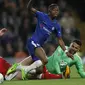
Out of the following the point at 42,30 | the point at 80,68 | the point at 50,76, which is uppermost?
the point at 42,30

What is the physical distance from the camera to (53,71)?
12844 millimetres

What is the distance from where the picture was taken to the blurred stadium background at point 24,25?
757 inches

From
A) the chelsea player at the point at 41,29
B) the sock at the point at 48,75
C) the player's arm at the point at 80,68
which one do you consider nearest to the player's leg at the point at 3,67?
the chelsea player at the point at 41,29

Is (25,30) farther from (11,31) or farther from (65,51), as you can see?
(65,51)

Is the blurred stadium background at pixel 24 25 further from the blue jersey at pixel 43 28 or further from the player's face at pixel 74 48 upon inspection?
the blue jersey at pixel 43 28

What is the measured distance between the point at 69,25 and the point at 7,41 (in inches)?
106

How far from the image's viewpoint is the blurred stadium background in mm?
19234

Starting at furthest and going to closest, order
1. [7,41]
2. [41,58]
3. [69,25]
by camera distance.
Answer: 1. [69,25]
2. [7,41]
3. [41,58]

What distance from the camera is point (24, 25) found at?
19.9m

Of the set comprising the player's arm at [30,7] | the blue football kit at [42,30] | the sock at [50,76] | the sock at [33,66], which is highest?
the player's arm at [30,7]

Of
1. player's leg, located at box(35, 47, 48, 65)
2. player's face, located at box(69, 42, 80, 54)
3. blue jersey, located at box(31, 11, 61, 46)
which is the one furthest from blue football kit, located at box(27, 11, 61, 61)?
player's face, located at box(69, 42, 80, 54)

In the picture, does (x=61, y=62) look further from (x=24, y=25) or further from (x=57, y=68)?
(x=24, y=25)

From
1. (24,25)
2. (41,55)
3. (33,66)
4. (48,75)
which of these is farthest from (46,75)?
(24,25)

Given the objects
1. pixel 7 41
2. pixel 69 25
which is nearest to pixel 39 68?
pixel 7 41
